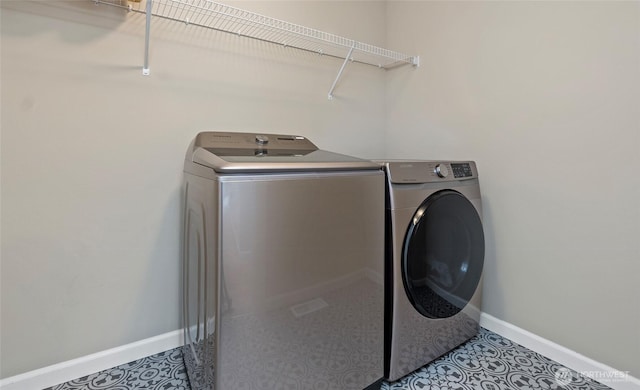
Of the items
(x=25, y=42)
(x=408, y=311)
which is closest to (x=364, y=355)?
(x=408, y=311)

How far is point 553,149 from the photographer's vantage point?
4.41 feet

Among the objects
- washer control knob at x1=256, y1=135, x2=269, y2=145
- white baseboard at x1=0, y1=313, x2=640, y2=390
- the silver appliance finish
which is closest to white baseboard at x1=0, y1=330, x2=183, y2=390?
white baseboard at x1=0, y1=313, x2=640, y2=390

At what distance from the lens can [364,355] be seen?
1132 millimetres

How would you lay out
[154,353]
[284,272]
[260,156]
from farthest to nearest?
[154,353], [260,156], [284,272]

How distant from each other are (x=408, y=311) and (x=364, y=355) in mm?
247

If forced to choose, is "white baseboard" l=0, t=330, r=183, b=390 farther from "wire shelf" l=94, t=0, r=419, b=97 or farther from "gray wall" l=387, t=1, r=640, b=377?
"gray wall" l=387, t=1, r=640, b=377

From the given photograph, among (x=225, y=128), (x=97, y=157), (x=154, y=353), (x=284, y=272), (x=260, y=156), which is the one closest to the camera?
(x=284, y=272)

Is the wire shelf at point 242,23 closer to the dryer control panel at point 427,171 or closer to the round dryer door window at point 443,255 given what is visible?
the dryer control panel at point 427,171

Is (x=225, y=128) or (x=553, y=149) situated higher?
(x=225, y=128)

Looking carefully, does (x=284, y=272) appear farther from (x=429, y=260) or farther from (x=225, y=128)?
(x=225, y=128)

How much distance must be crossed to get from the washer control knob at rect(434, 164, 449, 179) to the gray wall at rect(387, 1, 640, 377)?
42 cm

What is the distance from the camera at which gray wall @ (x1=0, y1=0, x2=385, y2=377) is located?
114 centimetres

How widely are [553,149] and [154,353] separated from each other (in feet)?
6.78

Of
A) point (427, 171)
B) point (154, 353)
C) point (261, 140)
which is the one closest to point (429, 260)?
point (427, 171)
